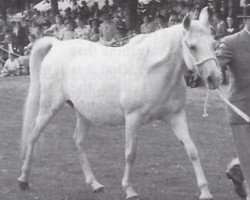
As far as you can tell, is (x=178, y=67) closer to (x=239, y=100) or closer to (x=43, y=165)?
(x=239, y=100)

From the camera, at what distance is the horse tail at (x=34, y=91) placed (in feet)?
33.7

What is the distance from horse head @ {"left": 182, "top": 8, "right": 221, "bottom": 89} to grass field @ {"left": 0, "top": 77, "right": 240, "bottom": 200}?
1.77 metres

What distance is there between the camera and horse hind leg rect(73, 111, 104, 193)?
9.43 meters

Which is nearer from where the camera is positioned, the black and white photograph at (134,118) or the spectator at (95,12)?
the black and white photograph at (134,118)

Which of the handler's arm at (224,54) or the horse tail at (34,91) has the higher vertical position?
the handler's arm at (224,54)

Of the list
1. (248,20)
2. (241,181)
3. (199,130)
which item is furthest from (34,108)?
(199,130)

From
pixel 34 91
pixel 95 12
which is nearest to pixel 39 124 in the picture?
pixel 34 91

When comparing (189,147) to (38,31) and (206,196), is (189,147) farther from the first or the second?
(38,31)

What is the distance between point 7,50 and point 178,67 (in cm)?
2380

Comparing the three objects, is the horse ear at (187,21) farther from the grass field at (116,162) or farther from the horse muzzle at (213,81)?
the grass field at (116,162)

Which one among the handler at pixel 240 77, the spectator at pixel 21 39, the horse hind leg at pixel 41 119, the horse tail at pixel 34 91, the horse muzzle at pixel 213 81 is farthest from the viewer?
the spectator at pixel 21 39

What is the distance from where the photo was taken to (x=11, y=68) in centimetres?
2920

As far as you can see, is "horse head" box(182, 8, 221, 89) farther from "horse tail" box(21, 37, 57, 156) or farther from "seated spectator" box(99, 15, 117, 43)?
"seated spectator" box(99, 15, 117, 43)

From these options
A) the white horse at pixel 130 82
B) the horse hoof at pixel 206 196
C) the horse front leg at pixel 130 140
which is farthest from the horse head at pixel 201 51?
the horse hoof at pixel 206 196
